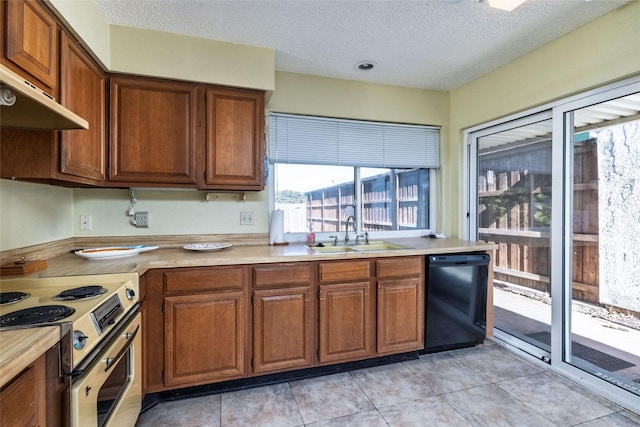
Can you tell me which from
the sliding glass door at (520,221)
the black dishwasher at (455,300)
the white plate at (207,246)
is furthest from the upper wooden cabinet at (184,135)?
the sliding glass door at (520,221)

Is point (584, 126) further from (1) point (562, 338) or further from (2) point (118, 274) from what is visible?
(2) point (118, 274)

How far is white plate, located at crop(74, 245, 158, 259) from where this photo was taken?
2.01 meters

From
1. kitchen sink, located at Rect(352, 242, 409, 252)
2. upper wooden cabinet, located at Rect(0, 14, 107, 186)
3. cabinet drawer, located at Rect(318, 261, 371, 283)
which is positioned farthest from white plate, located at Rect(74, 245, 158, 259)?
kitchen sink, located at Rect(352, 242, 409, 252)

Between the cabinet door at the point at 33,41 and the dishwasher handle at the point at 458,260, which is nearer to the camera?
the cabinet door at the point at 33,41

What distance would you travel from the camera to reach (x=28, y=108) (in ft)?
4.04

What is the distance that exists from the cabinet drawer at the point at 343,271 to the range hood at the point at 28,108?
5.23 ft

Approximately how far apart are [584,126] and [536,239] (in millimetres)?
905

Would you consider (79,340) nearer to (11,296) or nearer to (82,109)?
(11,296)

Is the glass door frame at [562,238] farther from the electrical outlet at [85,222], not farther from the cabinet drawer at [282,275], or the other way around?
the electrical outlet at [85,222]

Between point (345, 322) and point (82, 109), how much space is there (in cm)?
217

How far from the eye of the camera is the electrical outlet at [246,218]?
2.70 meters

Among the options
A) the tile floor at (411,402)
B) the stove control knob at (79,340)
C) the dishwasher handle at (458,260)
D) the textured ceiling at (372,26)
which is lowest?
the tile floor at (411,402)

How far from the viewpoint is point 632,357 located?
2.09m

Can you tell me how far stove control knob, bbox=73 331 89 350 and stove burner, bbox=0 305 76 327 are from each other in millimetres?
83
